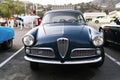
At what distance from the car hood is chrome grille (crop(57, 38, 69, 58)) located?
0.39ft

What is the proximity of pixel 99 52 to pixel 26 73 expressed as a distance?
191cm

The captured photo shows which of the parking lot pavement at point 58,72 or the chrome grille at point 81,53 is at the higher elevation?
the chrome grille at point 81,53

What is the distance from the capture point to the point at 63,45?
20.6 ft

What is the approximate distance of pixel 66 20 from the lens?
8.29 metres

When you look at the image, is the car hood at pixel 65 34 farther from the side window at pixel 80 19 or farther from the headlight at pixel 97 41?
the side window at pixel 80 19

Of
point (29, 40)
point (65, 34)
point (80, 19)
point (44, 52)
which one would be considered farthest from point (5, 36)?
point (65, 34)

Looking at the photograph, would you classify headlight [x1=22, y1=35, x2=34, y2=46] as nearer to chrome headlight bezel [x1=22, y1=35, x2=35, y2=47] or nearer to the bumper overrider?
chrome headlight bezel [x1=22, y1=35, x2=35, y2=47]

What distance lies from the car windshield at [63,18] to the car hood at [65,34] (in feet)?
3.58

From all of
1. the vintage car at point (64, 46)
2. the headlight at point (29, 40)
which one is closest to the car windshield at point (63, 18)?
the vintage car at point (64, 46)

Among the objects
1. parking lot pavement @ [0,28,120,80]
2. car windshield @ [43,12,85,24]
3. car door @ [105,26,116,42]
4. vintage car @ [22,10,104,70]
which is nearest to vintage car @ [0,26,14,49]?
parking lot pavement @ [0,28,120,80]

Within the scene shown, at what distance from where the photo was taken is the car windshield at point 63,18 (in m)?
8.26

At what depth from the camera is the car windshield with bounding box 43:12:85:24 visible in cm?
826

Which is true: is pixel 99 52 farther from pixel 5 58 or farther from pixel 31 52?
pixel 5 58

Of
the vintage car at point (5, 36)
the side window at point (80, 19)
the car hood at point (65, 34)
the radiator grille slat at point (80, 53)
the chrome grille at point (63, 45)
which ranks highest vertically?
the side window at point (80, 19)
